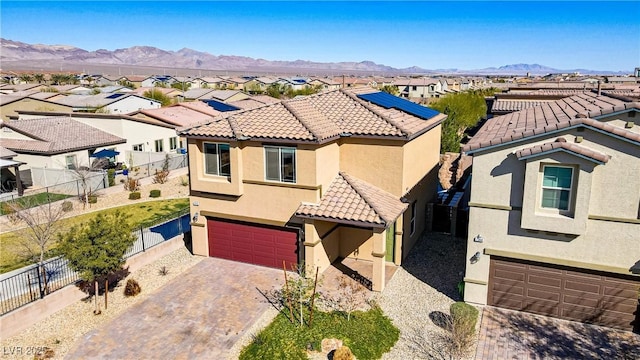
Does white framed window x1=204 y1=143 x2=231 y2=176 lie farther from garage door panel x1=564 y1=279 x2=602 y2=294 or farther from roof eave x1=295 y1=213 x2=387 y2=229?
garage door panel x1=564 y1=279 x2=602 y2=294

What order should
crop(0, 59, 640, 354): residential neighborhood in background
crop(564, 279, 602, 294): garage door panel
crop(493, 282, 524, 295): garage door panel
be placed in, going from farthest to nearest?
crop(493, 282, 524, 295): garage door panel, crop(564, 279, 602, 294): garage door panel, crop(0, 59, 640, 354): residential neighborhood in background

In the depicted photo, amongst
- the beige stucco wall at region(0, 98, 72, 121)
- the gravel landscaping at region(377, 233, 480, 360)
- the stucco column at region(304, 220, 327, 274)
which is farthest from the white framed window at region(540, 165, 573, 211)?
the beige stucco wall at region(0, 98, 72, 121)

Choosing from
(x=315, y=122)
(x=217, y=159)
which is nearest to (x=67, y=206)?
(x=217, y=159)

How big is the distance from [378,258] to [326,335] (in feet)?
13.2

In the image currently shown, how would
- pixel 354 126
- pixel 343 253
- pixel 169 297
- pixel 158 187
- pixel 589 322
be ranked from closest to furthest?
1. pixel 589 322
2. pixel 169 297
3. pixel 354 126
4. pixel 343 253
5. pixel 158 187

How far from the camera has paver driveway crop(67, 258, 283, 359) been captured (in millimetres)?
14516

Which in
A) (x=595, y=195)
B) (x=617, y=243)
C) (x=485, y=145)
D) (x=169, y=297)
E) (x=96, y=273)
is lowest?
(x=169, y=297)

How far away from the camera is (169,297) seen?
1784 centimetres

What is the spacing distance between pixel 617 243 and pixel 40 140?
38.0 meters

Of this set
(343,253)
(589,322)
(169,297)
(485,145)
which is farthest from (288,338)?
(589,322)

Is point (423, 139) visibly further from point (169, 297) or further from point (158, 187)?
point (158, 187)

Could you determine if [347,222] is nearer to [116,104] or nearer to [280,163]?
[280,163]

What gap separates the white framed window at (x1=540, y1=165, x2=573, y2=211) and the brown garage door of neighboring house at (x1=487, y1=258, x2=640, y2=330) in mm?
2184

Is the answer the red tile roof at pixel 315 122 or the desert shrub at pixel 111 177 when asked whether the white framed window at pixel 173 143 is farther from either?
the red tile roof at pixel 315 122
